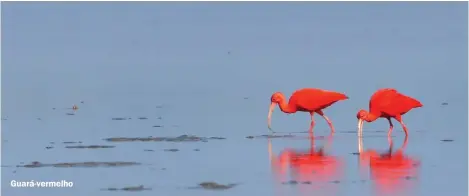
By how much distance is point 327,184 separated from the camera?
40.0ft

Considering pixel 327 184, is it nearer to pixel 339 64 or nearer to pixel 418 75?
pixel 418 75

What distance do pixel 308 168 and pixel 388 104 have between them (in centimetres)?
402

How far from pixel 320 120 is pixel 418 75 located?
7390mm

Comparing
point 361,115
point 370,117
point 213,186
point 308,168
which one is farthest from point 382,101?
point 213,186

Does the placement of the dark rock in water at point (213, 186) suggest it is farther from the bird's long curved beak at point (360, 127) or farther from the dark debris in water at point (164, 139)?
the bird's long curved beak at point (360, 127)

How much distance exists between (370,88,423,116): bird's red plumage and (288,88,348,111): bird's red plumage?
3.35 feet

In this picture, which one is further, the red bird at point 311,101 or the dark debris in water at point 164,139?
the red bird at point 311,101

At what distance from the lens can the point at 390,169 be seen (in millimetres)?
13227

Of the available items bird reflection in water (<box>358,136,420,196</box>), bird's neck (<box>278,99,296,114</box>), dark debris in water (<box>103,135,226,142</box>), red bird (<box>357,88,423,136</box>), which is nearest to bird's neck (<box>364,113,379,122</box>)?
red bird (<box>357,88,423,136</box>)

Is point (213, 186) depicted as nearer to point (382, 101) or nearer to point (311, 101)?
point (382, 101)

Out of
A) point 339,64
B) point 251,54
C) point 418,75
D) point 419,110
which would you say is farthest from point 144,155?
point 251,54

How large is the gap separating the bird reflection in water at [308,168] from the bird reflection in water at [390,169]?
0.33 meters

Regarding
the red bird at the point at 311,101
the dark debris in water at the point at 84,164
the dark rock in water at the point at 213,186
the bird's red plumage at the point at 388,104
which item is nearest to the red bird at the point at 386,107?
the bird's red plumage at the point at 388,104

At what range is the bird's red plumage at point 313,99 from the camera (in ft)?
60.3
